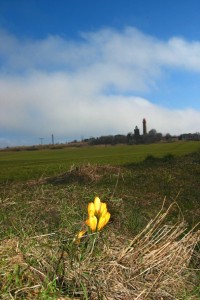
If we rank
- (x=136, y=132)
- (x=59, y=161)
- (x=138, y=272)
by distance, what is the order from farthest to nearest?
(x=136, y=132) → (x=59, y=161) → (x=138, y=272)

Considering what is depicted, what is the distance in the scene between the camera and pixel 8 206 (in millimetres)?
5242

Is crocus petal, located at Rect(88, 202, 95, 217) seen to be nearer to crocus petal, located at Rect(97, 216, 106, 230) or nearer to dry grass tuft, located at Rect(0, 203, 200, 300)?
crocus petal, located at Rect(97, 216, 106, 230)

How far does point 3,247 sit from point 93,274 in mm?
593

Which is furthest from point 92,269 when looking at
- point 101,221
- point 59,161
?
point 59,161

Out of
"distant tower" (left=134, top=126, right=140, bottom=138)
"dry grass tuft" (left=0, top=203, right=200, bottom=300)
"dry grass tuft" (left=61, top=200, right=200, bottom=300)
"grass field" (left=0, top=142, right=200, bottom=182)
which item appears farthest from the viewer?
"distant tower" (left=134, top=126, right=140, bottom=138)

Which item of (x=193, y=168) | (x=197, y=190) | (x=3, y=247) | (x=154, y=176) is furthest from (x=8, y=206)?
(x=193, y=168)

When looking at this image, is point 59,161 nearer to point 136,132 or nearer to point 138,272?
point 138,272

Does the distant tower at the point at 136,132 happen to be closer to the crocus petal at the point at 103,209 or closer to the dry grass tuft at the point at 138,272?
the dry grass tuft at the point at 138,272

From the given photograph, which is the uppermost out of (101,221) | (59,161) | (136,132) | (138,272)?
(136,132)

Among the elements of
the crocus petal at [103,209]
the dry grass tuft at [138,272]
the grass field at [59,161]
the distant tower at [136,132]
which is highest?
the distant tower at [136,132]

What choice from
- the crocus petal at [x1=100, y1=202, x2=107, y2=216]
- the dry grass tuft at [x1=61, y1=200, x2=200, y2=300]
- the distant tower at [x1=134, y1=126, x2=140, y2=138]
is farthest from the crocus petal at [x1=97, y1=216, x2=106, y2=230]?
the distant tower at [x1=134, y1=126, x2=140, y2=138]

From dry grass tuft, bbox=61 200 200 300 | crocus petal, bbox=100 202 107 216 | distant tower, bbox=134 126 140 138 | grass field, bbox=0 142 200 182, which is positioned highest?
distant tower, bbox=134 126 140 138

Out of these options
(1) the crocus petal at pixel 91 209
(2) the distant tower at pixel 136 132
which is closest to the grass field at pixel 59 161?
(1) the crocus petal at pixel 91 209

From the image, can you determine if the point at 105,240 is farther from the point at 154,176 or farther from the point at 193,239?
the point at 154,176
